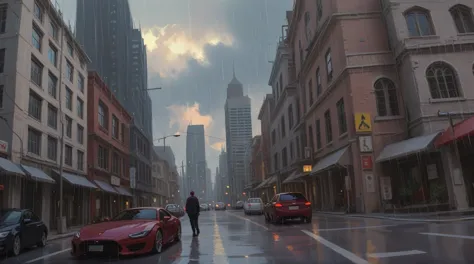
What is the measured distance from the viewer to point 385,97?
27.0m

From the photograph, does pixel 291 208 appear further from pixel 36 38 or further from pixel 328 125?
pixel 36 38

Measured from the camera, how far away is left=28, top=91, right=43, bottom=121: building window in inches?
971

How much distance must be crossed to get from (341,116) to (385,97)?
12.4ft

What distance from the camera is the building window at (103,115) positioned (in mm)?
39281

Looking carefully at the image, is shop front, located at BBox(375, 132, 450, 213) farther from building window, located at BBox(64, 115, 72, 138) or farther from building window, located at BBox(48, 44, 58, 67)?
building window, located at BBox(48, 44, 58, 67)

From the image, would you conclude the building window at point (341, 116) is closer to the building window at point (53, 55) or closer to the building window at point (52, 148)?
the building window at point (52, 148)

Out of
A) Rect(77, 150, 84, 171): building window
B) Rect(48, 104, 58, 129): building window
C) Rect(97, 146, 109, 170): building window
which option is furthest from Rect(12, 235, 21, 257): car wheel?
Rect(97, 146, 109, 170): building window

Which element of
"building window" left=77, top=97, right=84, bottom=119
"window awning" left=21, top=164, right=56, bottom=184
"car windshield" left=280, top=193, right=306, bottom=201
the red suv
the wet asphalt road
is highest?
"building window" left=77, top=97, right=84, bottom=119

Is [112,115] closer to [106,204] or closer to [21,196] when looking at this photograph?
[106,204]

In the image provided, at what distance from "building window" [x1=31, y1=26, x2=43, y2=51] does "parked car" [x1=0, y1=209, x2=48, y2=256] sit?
1467 centimetres

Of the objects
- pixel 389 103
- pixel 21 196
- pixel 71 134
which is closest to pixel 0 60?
pixel 21 196

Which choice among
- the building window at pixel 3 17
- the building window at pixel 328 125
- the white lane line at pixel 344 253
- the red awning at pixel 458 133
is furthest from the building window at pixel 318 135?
the white lane line at pixel 344 253

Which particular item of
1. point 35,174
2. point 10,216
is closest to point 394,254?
point 10,216

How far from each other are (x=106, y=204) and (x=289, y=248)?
34270 mm
